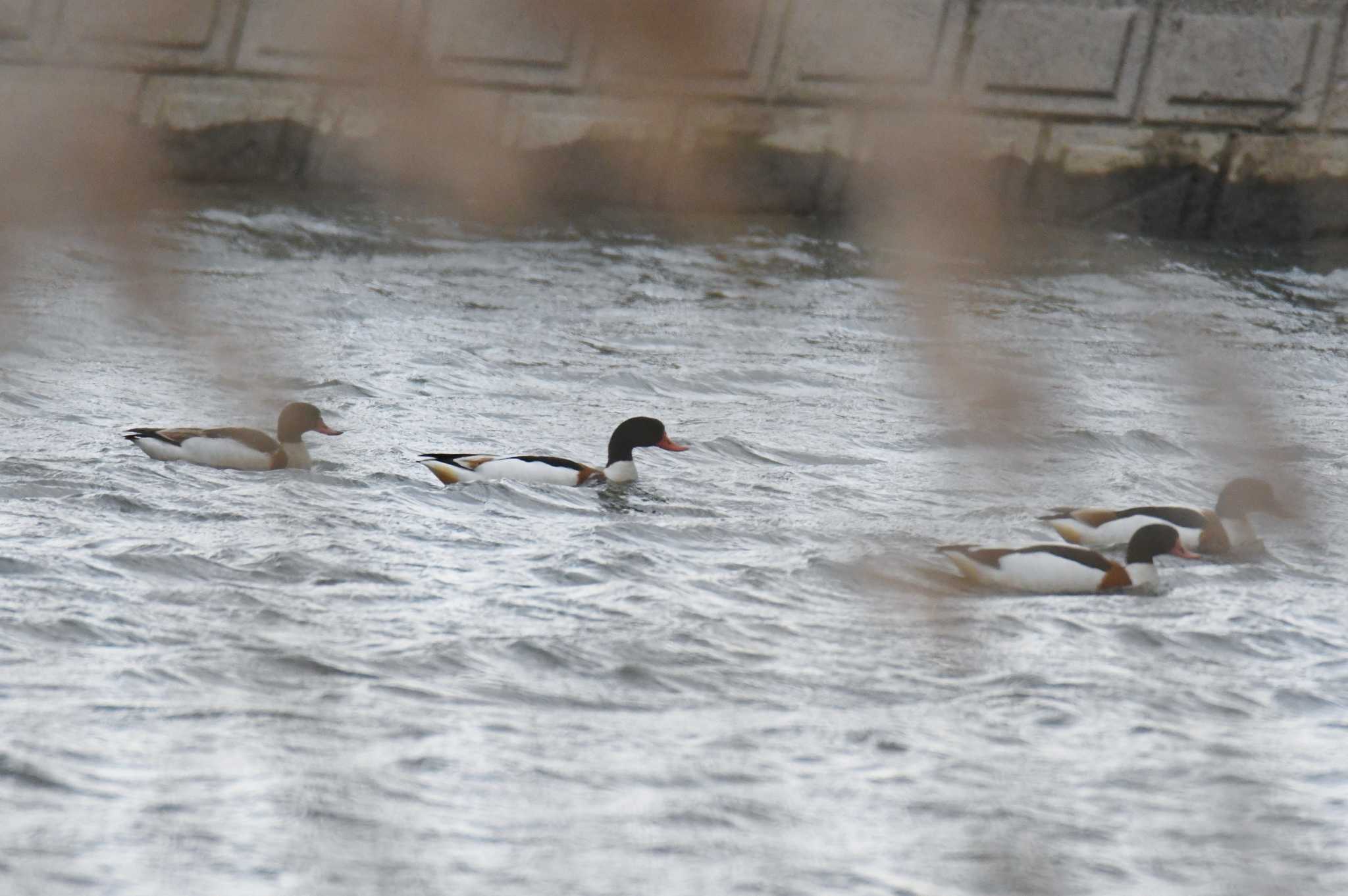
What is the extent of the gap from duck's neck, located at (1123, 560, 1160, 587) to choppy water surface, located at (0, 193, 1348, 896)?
0.83ft

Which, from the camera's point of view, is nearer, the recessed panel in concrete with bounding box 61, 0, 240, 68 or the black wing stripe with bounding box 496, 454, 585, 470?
the recessed panel in concrete with bounding box 61, 0, 240, 68

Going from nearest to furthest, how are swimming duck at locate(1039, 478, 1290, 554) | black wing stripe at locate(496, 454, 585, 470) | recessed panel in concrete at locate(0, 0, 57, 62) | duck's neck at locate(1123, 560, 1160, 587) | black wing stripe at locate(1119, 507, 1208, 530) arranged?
recessed panel in concrete at locate(0, 0, 57, 62), duck's neck at locate(1123, 560, 1160, 587), swimming duck at locate(1039, 478, 1290, 554), black wing stripe at locate(1119, 507, 1208, 530), black wing stripe at locate(496, 454, 585, 470)

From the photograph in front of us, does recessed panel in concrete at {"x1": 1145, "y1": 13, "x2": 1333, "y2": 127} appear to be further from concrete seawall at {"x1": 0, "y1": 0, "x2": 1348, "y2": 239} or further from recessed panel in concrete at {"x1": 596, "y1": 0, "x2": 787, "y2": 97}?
recessed panel in concrete at {"x1": 596, "y1": 0, "x2": 787, "y2": 97}

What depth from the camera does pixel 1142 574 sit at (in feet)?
30.0

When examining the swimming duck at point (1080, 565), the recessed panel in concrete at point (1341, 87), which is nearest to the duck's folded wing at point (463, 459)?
the swimming duck at point (1080, 565)

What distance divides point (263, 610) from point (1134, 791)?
396 cm

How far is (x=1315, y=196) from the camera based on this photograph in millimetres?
2762

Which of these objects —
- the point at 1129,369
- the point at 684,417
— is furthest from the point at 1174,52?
the point at 684,417

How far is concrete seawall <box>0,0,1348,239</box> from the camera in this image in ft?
3.11

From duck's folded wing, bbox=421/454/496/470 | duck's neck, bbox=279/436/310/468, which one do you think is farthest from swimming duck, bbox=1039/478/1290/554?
duck's neck, bbox=279/436/310/468

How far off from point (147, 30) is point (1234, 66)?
0.84 m

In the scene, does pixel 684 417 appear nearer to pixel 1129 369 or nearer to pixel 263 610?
pixel 1129 369

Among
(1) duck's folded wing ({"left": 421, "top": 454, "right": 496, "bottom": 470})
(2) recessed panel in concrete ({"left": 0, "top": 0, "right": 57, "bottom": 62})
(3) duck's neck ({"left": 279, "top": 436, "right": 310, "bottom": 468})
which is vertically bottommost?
(1) duck's folded wing ({"left": 421, "top": 454, "right": 496, "bottom": 470})

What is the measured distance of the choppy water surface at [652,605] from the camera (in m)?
1.25
